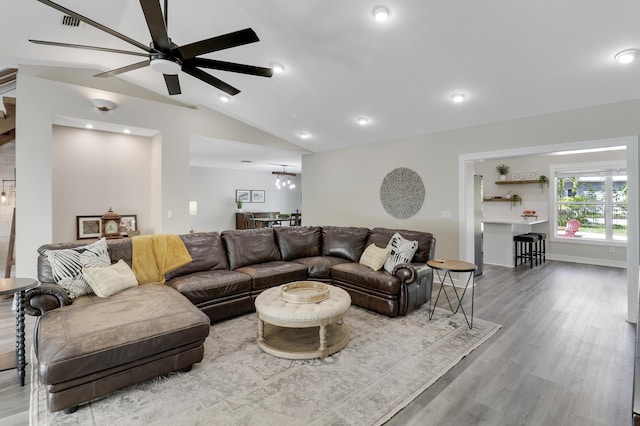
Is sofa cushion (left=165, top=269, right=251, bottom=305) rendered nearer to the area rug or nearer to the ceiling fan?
the area rug

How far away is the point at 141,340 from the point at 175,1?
3047 millimetres

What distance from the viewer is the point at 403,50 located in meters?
3.16

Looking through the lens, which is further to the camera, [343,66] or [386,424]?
[343,66]

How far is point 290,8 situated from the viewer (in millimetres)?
2793

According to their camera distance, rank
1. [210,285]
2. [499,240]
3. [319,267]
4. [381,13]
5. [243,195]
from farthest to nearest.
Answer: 1. [243,195]
2. [499,240]
3. [319,267]
4. [210,285]
5. [381,13]

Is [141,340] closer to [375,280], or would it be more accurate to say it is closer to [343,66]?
[375,280]

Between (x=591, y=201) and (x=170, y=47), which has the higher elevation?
(x=170, y=47)

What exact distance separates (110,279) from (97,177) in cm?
298

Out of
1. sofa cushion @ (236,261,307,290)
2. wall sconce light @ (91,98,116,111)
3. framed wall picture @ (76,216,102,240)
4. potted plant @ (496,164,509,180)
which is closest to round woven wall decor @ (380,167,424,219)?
sofa cushion @ (236,261,307,290)

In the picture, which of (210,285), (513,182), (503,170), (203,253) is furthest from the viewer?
(503,170)

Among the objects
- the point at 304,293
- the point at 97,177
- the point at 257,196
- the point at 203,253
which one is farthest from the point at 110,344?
the point at 257,196

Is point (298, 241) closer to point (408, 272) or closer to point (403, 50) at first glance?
point (408, 272)

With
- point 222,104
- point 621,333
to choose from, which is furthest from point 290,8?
point 621,333

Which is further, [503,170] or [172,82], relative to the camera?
[503,170]
